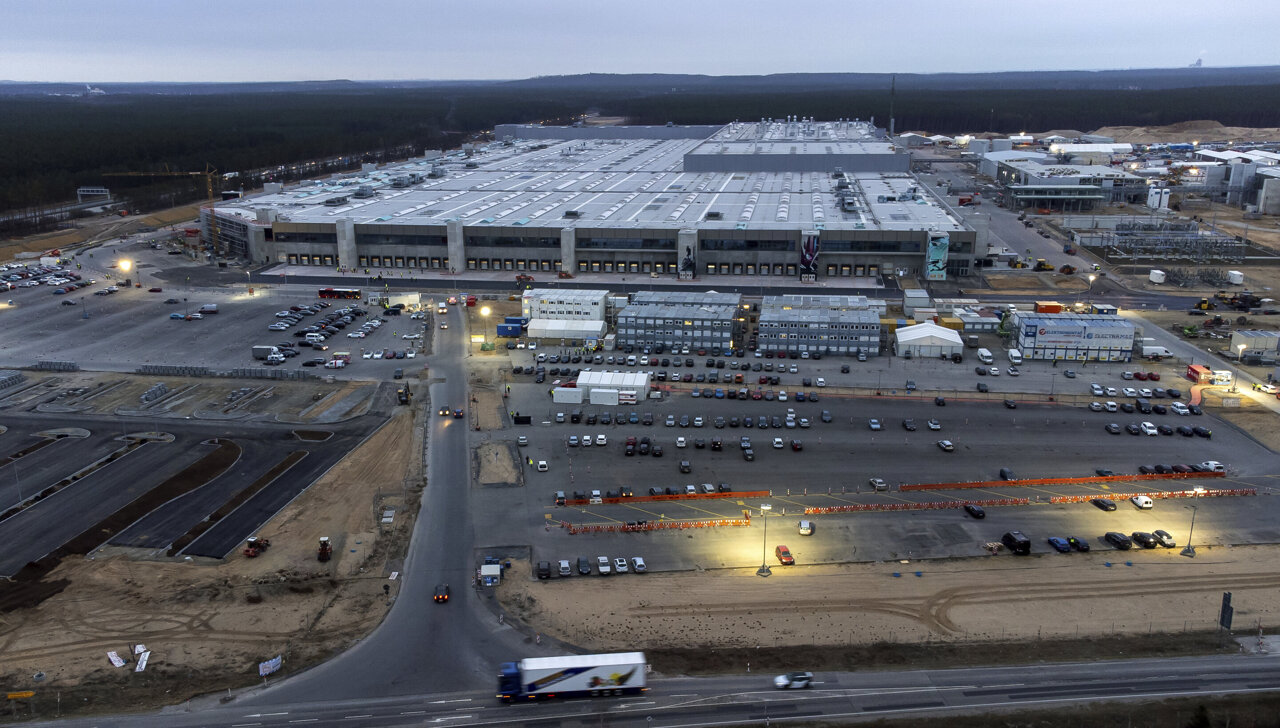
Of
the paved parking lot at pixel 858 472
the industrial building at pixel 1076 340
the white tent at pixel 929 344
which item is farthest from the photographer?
the white tent at pixel 929 344

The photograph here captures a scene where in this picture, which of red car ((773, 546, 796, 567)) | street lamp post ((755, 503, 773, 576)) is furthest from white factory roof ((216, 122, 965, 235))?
red car ((773, 546, 796, 567))

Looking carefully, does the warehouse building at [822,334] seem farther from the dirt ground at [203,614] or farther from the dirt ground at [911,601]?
the dirt ground at [203,614]

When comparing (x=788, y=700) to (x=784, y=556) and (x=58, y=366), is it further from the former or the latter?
(x=58, y=366)

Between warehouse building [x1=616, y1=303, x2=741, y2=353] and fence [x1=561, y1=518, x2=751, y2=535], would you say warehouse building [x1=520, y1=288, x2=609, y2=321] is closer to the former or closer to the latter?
warehouse building [x1=616, y1=303, x2=741, y2=353]

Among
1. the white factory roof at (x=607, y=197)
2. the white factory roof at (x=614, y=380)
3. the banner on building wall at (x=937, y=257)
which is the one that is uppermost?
the white factory roof at (x=607, y=197)

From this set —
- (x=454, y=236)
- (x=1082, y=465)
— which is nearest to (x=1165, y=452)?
(x=1082, y=465)

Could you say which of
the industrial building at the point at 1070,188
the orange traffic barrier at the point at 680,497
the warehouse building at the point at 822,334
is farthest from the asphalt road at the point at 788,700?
the industrial building at the point at 1070,188

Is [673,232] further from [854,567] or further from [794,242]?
[854,567]
